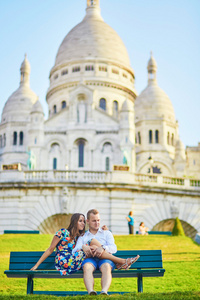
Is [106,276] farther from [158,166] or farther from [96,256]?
[158,166]

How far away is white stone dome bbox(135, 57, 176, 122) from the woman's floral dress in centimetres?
6418

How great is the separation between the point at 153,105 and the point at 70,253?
6608 cm

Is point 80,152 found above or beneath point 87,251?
above

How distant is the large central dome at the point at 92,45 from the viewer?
Answer: 70.9 m

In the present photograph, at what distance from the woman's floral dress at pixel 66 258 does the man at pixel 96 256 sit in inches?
5.8

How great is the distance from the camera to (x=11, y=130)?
73375mm

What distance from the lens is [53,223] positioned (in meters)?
28.5

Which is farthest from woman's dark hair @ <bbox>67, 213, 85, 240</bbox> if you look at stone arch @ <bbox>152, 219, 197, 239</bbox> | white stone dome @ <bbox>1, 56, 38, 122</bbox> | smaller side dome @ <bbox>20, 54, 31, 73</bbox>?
smaller side dome @ <bbox>20, 54, 31, 73</bbox>

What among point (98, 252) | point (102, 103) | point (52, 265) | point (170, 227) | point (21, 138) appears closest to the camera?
point (98, 252)

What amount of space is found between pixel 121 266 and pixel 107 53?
2517 inches

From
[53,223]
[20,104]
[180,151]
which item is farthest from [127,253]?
[20,104]

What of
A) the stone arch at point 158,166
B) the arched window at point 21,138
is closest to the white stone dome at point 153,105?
the stone arch at point 158,166

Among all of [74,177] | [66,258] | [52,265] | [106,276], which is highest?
[74,177]

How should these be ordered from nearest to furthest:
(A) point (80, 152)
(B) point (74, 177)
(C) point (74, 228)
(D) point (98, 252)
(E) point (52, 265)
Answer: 1. (D) point (98, 252)
2. (E) point (52, 265)
3. (C) point (74, 228)
4. (B) point (74, 177)
5. (A) point (80, 152)
